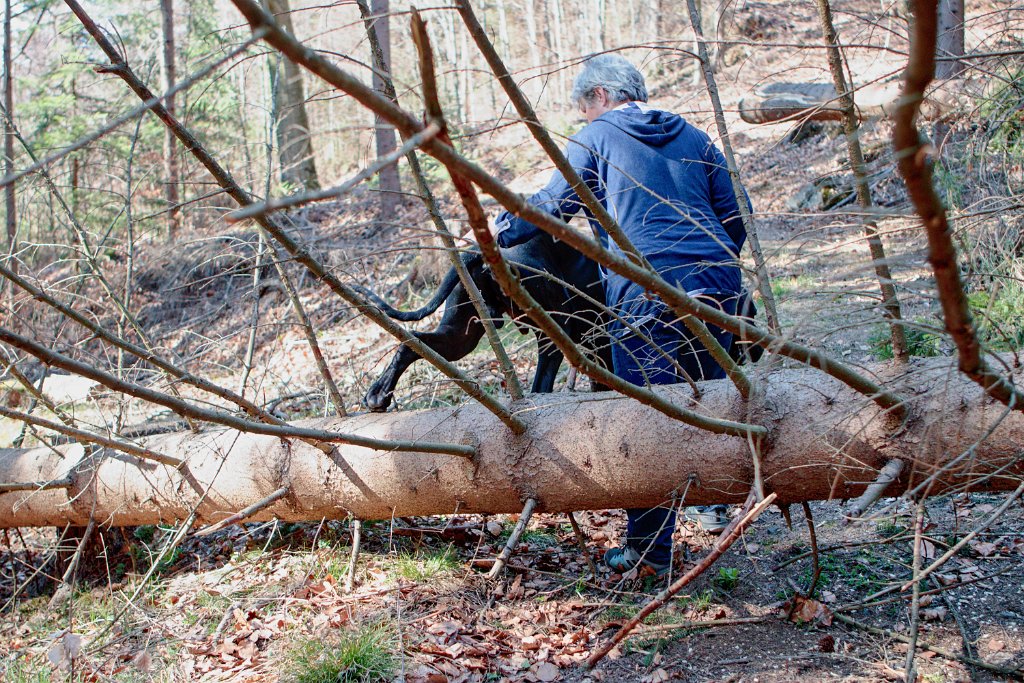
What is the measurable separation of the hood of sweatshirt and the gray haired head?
0.12m

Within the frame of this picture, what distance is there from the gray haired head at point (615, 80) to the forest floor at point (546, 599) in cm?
37

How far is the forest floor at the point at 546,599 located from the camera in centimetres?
257

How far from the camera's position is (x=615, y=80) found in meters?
3.34

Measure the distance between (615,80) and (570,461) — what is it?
1.71 metres

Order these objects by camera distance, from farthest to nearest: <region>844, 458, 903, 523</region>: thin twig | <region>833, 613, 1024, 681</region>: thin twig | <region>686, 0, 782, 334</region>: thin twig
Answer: <region>686, 0, 782, 334</region>: thin twig < <region>833, 613, 1024, 681</region>: thin twig < <region>844, 458, 903, 523</region>: thin twig

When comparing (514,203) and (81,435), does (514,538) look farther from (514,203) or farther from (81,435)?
(514,203)

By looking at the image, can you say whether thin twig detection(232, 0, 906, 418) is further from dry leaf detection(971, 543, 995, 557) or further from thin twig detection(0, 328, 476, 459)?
dry leaf detection(971, 543, 995, 557)

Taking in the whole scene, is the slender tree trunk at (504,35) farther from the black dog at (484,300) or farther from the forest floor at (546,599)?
the forest floor at (546,599)

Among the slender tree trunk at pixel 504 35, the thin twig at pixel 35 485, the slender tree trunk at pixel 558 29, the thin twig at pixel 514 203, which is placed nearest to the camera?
the thin twig at pixel 514 203

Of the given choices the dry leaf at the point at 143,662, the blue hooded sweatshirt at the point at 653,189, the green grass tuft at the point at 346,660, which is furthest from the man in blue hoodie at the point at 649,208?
the dry leaf at the point at 143,662

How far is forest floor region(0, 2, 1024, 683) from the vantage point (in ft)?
8.45

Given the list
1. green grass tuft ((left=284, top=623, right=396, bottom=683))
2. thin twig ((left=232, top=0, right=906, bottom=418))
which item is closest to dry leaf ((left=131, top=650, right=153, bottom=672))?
green grass tuft ((left=284, top=623, right=396, bottom=683))

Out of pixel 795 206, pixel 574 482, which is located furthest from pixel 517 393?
pixel 795 206

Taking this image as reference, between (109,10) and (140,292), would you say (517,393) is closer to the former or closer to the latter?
(140,292)
